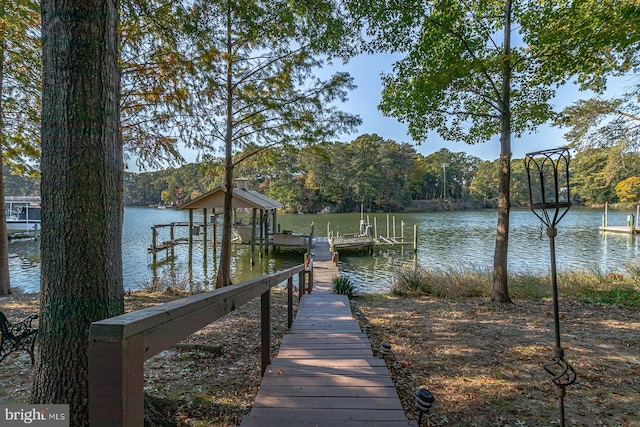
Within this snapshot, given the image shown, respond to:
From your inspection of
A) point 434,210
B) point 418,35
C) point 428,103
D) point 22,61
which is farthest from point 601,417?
point 434,210

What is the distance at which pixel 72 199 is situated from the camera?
161cm

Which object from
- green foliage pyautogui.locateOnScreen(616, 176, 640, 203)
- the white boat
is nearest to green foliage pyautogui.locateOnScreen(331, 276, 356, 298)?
the white boat

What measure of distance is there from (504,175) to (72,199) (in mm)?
6422

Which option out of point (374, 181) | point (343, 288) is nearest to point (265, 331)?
point (343, 288)

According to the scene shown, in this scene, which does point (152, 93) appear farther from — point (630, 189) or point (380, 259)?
point (630, 189)

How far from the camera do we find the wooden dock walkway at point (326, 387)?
1691 mm

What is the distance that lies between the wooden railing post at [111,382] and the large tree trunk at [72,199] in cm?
96

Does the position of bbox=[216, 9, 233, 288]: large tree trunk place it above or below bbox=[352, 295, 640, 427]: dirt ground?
above

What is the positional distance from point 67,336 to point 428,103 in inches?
257

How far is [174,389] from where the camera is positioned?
8.31ft

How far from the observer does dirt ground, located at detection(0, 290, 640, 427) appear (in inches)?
87.7

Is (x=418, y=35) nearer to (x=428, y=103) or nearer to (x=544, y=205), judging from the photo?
(x=428, y=103)
